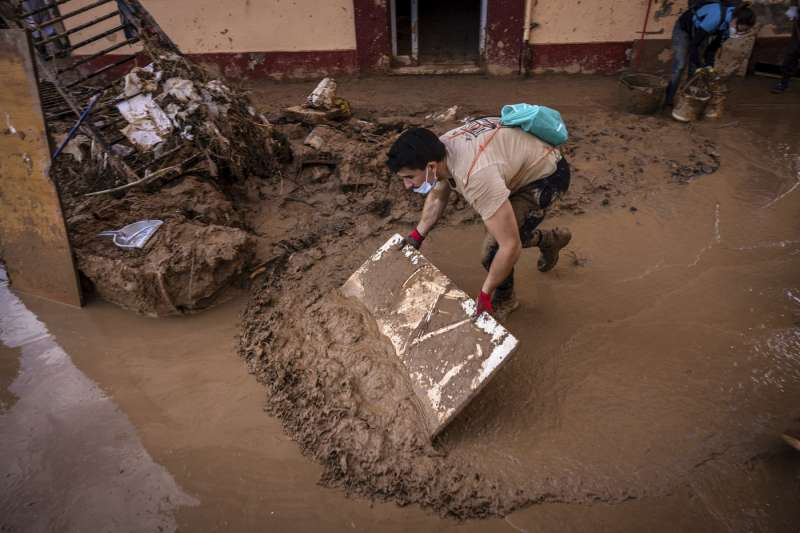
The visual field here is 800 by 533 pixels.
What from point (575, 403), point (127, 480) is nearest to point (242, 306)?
point (127, 480)

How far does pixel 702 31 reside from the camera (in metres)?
5.12

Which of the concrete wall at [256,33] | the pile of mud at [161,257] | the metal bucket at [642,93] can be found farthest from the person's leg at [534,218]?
the concrete wall at [256,33]

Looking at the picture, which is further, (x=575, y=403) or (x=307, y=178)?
(x=307, y=178)

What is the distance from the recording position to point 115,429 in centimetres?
258

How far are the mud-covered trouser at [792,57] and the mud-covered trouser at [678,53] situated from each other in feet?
4.84

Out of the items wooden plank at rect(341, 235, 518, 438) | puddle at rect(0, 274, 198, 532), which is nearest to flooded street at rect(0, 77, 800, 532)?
puddle at rect(0, 274, 198, 532)

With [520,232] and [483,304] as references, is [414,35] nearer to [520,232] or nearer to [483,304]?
[520,232]

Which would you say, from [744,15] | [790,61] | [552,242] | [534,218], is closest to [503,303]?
[552,242]

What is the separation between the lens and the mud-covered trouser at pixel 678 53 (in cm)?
539

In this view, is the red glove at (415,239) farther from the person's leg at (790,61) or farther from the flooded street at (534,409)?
the person's leg at (790,61)

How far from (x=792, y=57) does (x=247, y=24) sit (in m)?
6.64

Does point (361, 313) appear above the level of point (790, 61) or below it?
below

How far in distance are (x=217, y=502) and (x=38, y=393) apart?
4.35ft

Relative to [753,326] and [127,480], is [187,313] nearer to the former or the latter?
[127,480]
